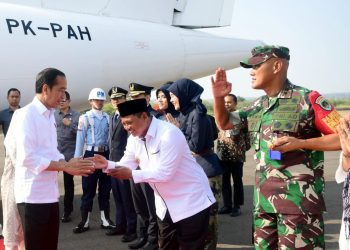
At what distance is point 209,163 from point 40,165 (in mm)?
1727

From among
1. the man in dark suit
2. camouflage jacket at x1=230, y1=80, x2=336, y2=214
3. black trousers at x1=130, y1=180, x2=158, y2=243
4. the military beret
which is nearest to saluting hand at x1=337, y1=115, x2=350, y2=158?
camouflage jacket at x1=230, y1=80, x2=336, y2=214

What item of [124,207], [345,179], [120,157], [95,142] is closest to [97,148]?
[95,142]

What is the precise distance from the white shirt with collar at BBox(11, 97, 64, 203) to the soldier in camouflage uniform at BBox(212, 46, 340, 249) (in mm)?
1053

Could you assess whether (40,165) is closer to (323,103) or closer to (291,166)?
(291,166)

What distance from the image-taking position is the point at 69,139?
5602mm

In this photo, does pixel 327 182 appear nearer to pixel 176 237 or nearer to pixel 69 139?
pixel 69 139

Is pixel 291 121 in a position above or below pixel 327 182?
above

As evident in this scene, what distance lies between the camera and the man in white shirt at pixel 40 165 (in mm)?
2551

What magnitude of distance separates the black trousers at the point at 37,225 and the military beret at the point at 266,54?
149 centimetres

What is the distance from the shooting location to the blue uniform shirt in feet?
17.0

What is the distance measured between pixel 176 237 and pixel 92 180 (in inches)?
99.5

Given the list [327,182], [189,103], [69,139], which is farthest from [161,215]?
[327,182]

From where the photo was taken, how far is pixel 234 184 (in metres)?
5.71

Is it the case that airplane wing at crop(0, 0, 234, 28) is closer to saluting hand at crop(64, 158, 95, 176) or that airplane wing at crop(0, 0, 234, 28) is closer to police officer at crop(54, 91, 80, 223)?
police officer at crop(54, 91, 80, 223)
